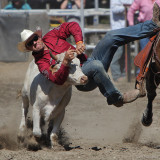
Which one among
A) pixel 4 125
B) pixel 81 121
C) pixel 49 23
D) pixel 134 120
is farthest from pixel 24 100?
pixel 49 23

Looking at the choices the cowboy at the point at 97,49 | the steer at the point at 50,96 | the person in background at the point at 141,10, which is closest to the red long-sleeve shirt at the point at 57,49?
the cowboy at the point at 97,49

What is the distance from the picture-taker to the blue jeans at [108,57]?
554 centimetres

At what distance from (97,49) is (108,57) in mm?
168

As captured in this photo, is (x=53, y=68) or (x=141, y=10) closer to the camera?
(x=53, y=68)

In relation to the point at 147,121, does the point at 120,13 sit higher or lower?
higher

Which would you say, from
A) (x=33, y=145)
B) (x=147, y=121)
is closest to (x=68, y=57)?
(x=33, y=145)

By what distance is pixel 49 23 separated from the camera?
35.8ft

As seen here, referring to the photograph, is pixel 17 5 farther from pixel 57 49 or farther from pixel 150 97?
pixel 57 49

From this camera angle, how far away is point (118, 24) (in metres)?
10.4

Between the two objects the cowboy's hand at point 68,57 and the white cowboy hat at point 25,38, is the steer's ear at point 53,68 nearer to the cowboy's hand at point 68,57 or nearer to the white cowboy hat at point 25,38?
the cowboy's hand at point 68,57

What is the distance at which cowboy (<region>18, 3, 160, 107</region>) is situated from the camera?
5.50m

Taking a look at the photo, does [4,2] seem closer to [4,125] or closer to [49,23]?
[49,23]

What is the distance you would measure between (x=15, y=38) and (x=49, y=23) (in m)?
0.88

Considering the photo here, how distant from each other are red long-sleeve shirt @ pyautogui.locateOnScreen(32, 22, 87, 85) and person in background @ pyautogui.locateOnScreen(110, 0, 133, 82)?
4.57 m
